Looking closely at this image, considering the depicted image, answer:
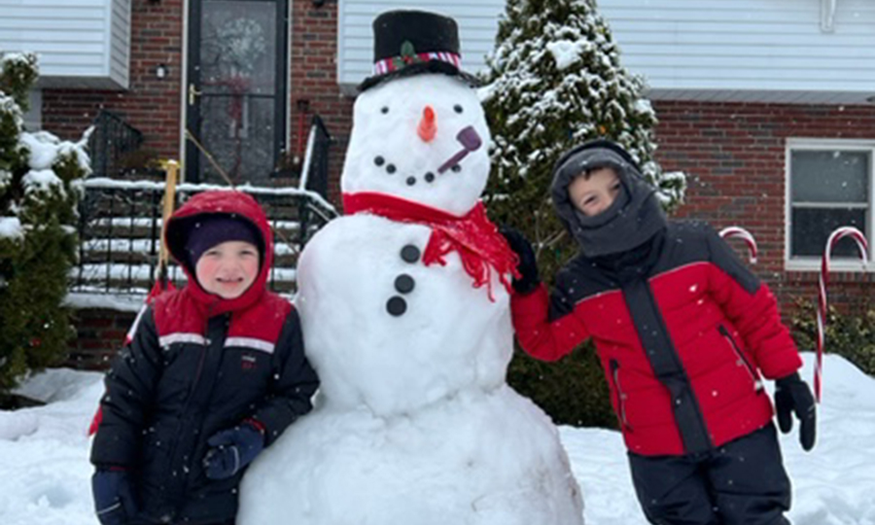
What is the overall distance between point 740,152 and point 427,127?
25.8ft

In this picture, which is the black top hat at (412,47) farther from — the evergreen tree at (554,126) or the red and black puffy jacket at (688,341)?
the evergreen tree at (554,126)

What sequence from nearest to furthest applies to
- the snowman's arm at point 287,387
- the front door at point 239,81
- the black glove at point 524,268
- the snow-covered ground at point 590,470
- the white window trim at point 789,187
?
the snowman's arm at point 287,387, the black glove at point 524,268, the snow-covered ground at point 590,470, the white window trim at point 789,187, the front door at point 239,81

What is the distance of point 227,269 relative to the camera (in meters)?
2.61

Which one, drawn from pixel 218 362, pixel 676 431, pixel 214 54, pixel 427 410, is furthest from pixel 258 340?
pixel 214 54

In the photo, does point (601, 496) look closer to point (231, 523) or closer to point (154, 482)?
point (231, 523)

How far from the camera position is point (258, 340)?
103 inches

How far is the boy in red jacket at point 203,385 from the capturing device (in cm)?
252

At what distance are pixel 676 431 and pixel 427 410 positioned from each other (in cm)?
76

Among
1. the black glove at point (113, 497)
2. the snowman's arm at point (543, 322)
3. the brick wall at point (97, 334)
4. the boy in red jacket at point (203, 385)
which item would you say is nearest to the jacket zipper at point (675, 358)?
the snowman's arm at point (543, 322)

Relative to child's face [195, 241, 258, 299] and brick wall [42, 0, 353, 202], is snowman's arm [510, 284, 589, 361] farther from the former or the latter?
brick wall [42, 0, 353, 202]

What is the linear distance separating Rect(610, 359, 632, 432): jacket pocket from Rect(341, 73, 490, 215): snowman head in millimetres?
685

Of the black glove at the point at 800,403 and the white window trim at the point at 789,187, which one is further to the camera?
the white window trim at the point at 789,187

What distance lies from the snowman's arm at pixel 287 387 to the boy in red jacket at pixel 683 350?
0.91 metres

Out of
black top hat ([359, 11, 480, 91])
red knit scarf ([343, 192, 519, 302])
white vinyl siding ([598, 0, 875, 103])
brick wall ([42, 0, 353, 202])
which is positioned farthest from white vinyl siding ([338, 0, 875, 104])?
red knit scarf ([343, 192, 519, 302])
